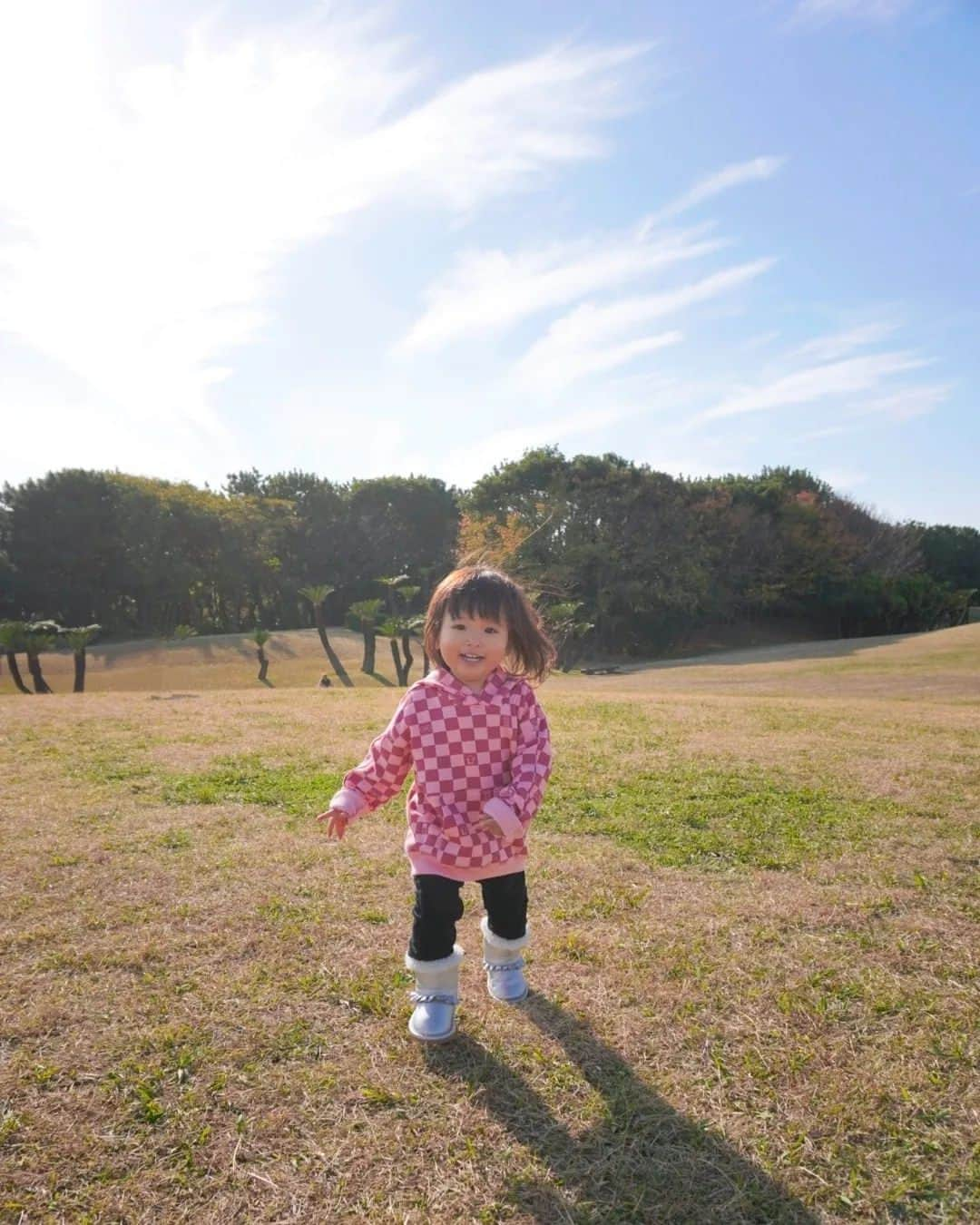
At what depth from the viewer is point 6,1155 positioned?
6.81ft

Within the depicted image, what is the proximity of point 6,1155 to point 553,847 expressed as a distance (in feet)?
9.62

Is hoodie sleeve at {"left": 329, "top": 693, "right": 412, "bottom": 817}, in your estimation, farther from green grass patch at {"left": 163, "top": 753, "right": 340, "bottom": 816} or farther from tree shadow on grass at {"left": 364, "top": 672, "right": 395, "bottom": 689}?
tree shadow on grass at {"left": 364, "top": 672, "right": 395, "bottom": 689}

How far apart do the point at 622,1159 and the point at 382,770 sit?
130 cm

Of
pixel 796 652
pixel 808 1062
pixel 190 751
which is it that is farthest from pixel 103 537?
pixel 808 1062

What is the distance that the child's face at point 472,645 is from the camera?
273 centimetres

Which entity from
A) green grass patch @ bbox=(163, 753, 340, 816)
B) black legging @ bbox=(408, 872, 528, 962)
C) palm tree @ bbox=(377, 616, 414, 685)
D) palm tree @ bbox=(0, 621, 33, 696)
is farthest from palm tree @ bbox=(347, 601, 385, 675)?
black legging @ bbox=(408, 872, 528, 962)

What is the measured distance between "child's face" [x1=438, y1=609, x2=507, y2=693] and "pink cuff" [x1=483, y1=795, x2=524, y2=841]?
16.2 inches

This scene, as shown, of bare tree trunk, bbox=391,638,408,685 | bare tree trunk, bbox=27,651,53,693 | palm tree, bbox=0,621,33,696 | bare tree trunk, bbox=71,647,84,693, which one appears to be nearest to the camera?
palm tree, bbox=0,621,33,696

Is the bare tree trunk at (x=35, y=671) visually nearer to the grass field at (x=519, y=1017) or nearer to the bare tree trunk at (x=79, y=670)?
the bare tree trunk at (x=79, y=670)

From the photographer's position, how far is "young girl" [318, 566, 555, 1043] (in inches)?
104

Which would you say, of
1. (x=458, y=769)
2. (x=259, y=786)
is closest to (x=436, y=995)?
(x=458, y=769)

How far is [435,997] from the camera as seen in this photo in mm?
2641

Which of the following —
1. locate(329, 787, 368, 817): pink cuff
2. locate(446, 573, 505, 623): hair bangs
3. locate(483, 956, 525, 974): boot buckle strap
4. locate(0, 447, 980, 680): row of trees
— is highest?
locate(0, 447, 980, 680): row of trees

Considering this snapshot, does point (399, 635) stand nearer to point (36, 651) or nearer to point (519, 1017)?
point (36, 651)
